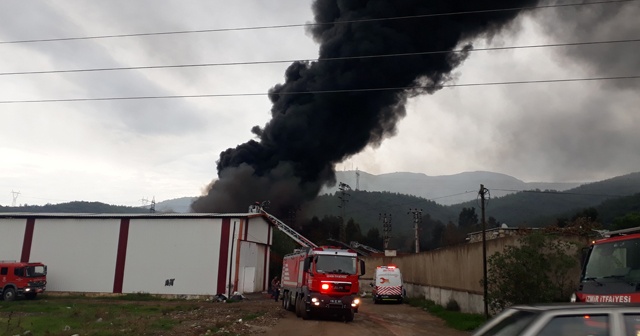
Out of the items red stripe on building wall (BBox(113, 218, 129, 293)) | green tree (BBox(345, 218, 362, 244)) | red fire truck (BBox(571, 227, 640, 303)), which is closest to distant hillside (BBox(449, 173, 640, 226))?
green tree (BBox(345, 218, 362, 244))

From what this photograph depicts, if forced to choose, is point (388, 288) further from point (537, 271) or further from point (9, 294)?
point (9, 294)

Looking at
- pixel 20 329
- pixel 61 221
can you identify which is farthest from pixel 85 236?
pixel 20 329

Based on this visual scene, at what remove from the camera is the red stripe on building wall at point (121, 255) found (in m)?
33.1

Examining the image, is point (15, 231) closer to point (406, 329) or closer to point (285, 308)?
point (285, 308)

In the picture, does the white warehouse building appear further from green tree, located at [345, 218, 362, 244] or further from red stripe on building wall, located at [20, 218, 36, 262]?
green tree, located at [345, 218, 362, 244]

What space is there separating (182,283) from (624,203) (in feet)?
320

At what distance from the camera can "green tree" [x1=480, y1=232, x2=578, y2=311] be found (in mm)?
15281

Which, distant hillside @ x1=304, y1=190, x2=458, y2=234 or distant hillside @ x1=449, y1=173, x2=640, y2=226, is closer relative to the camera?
distant hillside @ x1=304, y1=190, x2=458, y2=234

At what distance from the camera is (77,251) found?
112 feet

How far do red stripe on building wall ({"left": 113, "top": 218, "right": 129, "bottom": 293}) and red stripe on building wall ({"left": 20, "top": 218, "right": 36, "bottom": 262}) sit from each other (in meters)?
6.80

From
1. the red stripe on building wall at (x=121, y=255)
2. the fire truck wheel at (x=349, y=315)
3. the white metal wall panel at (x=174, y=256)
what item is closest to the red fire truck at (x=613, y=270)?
the fire truck wheel at (x=349, y=315)

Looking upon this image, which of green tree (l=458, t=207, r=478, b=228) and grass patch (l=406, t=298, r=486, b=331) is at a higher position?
green tree (l=458, t=207, r=478, b=228)

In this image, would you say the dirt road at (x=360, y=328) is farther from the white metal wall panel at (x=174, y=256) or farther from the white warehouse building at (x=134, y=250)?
the white metal wall panel at (x=174, y=256)

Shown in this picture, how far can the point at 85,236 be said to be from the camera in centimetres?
3419
